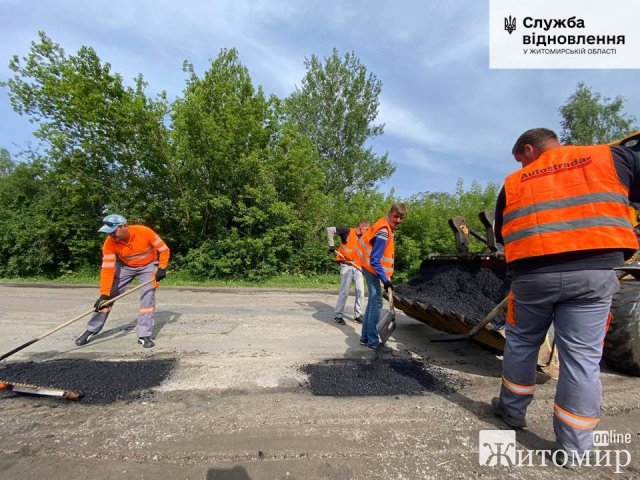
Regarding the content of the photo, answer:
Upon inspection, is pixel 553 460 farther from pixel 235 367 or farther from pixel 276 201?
pixel 276 201

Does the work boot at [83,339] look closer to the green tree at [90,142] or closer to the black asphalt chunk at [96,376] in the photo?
the black asphalt chunk at [96,376]

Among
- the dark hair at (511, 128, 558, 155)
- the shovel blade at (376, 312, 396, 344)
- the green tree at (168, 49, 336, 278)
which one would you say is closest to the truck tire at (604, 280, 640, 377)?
the dark hair at (511, 128, 558, 155)

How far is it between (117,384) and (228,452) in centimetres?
156

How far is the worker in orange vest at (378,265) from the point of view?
12.6 ft

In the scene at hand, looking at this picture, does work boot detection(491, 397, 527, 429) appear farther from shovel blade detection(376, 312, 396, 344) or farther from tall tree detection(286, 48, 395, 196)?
tall tree detection(286, 48, 395, 196)

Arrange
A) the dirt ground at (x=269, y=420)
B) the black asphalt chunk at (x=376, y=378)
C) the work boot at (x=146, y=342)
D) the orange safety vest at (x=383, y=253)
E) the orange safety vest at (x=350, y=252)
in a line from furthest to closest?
the orange safety vest at (x=350, y=252)
the work boot at (x=146, y=342)
the orange safety vest at (x=383, y=253)
the black asphalt chunk at (x=376, y=378)
the dirt ground at (x=269, y=420)

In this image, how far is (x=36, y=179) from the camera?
12.5 metres

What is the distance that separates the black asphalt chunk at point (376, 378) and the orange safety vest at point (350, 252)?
6.99 ft

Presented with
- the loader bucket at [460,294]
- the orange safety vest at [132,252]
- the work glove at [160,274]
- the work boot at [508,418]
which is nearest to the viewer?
the work boot at [508,418]

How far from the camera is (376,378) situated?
10.2ft

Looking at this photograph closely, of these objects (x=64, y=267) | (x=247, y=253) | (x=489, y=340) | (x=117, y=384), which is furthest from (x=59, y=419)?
(x=64, y=267)

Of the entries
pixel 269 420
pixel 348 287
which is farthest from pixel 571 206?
pixel 348 287

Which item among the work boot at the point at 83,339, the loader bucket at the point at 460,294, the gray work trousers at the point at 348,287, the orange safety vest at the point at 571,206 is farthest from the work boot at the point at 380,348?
the work boot at the point at 83,339

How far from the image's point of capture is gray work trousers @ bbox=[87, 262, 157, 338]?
4.09 meters
